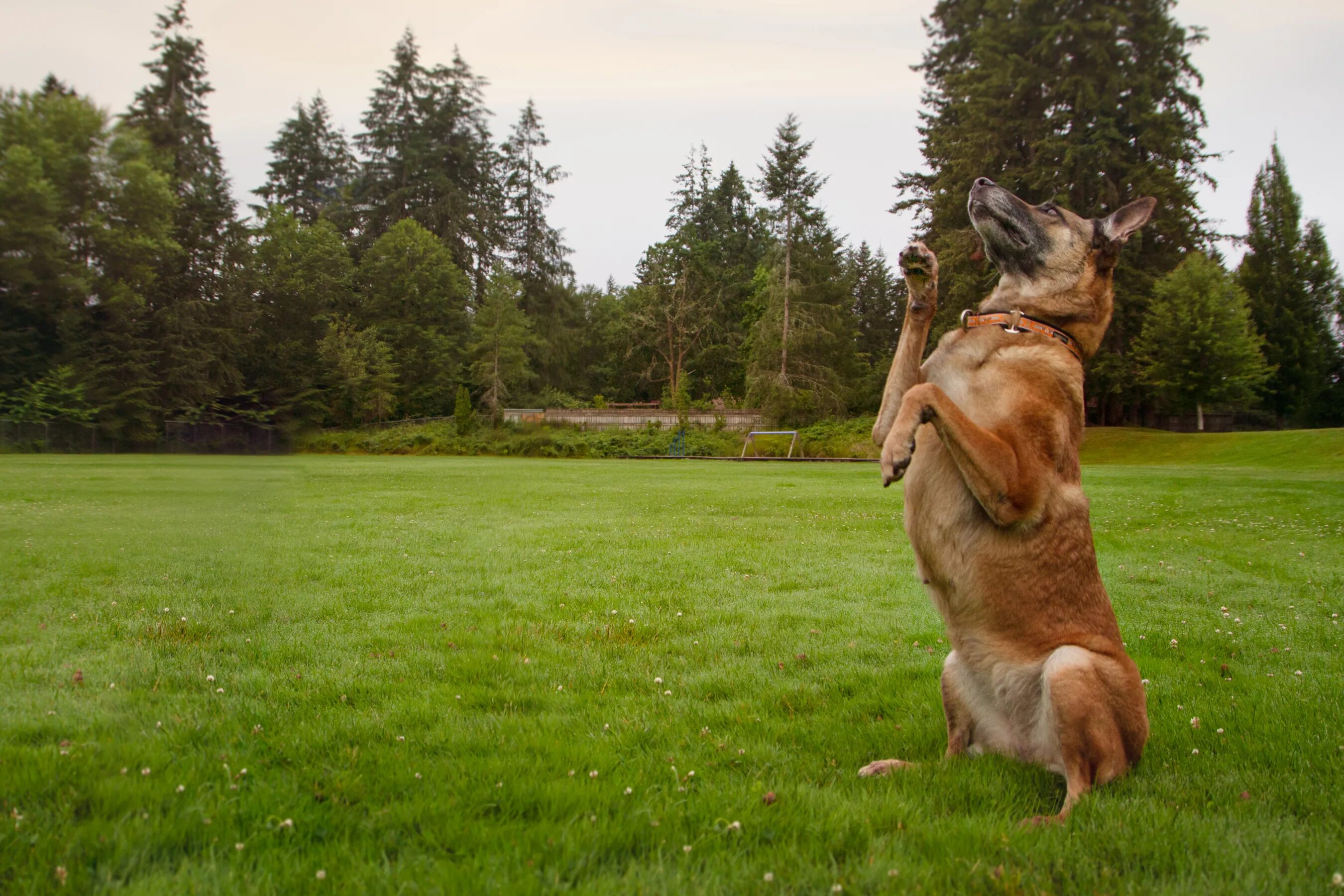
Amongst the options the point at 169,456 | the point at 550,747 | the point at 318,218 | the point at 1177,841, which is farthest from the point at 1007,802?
the point at 318,218

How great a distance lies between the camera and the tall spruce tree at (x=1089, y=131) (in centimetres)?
3816

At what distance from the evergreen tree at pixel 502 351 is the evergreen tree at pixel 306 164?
19935mm

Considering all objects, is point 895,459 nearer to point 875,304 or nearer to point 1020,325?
point 1020,325

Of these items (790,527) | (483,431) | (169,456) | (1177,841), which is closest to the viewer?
(1177,841)

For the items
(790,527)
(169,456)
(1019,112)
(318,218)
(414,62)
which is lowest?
(790,527)

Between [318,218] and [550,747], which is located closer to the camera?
[550,747]

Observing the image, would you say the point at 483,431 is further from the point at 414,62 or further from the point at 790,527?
the point at 414,62

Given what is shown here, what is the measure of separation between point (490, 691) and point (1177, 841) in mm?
3263

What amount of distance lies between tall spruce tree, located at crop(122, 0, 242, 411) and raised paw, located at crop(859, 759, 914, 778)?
347 cm

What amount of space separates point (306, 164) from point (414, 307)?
8.89ft

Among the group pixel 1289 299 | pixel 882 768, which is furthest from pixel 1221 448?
pixel 882 768

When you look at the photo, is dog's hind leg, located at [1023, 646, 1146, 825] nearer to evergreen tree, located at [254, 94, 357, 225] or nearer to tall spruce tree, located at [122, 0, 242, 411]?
tall spruce tree, located at [122, 0, 242, 411]

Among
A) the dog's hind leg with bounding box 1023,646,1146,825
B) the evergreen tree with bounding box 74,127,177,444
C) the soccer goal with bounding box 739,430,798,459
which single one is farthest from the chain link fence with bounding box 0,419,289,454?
the soccer goal with bounding box 739,430,798,459

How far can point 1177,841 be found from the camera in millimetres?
2822
